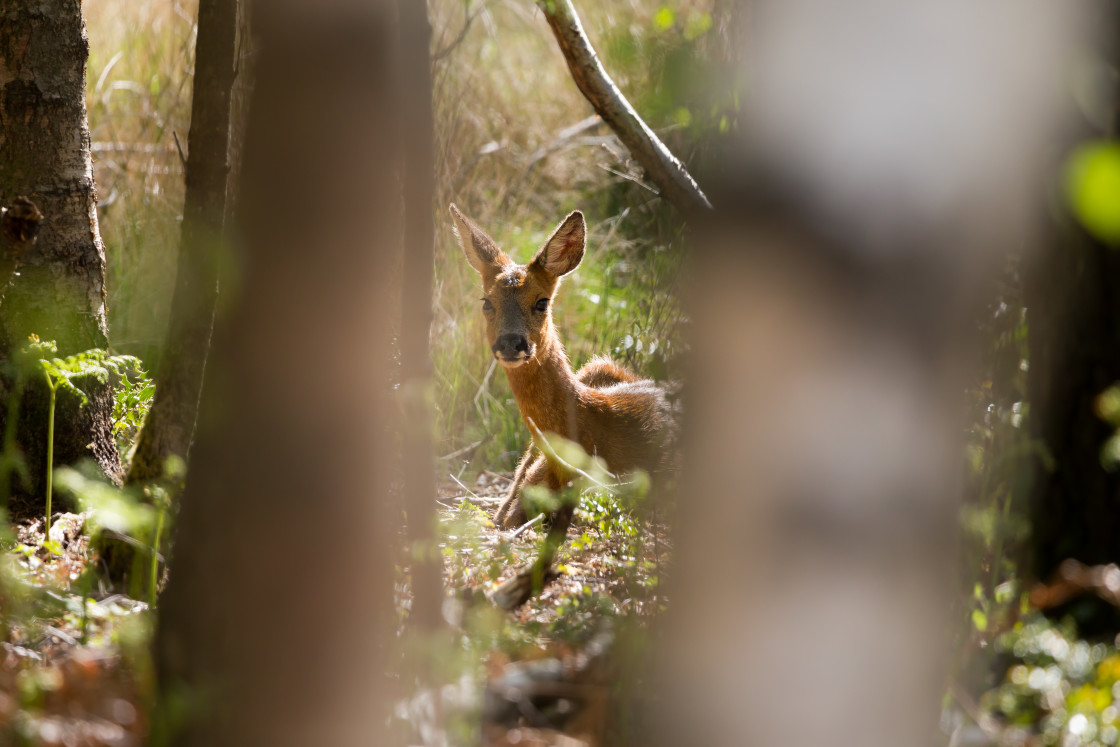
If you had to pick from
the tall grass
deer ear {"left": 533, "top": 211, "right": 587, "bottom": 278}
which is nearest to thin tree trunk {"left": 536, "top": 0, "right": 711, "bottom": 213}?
deer ear {"left": 533, "top": 211, "right": 587, "bottom": 278}

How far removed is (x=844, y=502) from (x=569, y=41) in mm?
1954

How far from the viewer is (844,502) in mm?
1747

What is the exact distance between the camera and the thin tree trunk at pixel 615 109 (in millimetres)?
3125

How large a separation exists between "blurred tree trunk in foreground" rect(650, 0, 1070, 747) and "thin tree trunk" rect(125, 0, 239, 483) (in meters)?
1.86

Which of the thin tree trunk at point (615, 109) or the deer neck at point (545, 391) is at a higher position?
the thin tree trunk at point (615, 109)

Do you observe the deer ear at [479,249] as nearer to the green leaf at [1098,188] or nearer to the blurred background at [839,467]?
the blurred background at [839,467]

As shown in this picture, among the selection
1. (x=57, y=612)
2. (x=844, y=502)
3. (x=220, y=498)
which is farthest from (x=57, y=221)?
(x=844, y=502)

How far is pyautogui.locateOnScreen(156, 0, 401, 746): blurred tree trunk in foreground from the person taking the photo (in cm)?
194

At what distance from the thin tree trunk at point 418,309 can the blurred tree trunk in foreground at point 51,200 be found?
2.22 metres

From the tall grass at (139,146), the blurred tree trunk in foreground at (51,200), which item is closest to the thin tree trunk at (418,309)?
the blurred tree trunk in foreground at (51,200)

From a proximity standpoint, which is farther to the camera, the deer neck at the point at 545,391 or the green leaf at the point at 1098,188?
the deer neck at the point at 545,391

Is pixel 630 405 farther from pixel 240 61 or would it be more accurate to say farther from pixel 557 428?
pixel 240 61

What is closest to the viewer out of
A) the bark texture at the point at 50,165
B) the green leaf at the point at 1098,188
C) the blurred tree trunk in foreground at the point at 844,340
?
the green leaf at the point at 1098,188

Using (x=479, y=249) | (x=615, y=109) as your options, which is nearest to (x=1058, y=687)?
(x=615, y=109)
